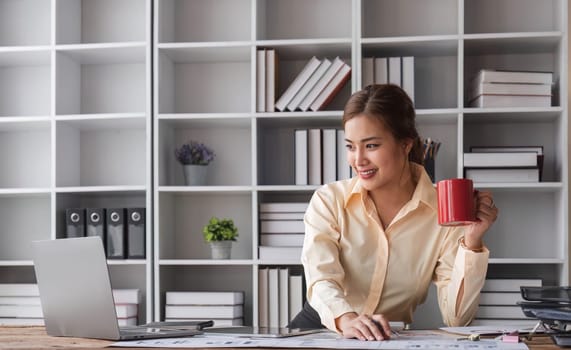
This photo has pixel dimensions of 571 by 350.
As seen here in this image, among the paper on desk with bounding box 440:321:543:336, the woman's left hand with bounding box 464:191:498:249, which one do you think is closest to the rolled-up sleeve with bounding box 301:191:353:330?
the paper on desk with bounding box 440:321:543:336

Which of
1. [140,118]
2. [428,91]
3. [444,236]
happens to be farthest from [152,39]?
[444,236]

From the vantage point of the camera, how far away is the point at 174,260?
12.0 feet

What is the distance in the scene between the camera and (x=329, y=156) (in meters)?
3.62

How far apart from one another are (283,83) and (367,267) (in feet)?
5.85

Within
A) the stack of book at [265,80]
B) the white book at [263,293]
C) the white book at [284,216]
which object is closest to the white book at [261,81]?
the stack of book at [265,80]

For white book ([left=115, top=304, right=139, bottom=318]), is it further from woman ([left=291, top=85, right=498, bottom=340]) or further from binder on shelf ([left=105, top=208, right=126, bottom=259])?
woman ([left=291, top=85, right=498, bottom=340])

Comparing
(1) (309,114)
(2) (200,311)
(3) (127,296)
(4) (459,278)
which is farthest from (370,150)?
(3) (127,296)

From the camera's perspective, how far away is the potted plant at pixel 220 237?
12.1ft

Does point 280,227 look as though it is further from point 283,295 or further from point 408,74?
point 408,74

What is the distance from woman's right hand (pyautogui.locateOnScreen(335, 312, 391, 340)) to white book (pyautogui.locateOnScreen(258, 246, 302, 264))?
1.74 m

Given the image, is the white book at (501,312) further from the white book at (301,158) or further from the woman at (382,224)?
the woman at (382,224)

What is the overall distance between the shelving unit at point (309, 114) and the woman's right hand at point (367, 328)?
5.89ft

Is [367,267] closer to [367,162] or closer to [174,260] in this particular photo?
[367,162]

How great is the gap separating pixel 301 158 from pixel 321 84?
348 millimetres
